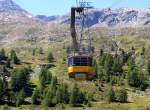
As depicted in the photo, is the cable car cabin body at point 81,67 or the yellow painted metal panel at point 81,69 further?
the yellow painted metal panel at point 81,69

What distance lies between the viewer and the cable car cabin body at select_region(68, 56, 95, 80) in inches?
2886

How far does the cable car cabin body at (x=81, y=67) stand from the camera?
241 feet

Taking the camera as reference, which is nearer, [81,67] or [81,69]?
[81,67]

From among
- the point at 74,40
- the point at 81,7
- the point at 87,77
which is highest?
the point at 81,7

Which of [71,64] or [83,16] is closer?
[83,16]

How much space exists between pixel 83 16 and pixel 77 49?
5.39 metres

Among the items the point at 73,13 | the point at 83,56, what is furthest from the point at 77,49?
the point at 73,13

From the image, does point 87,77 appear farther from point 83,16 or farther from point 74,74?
point 83,16

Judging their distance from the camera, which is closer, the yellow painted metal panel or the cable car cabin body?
the cable car cabin body

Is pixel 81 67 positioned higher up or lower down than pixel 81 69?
higher up

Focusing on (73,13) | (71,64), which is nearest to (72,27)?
(73,13)

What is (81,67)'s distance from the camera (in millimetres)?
73812

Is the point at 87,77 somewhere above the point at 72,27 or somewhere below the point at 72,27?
below

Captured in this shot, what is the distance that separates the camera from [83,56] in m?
73.2
